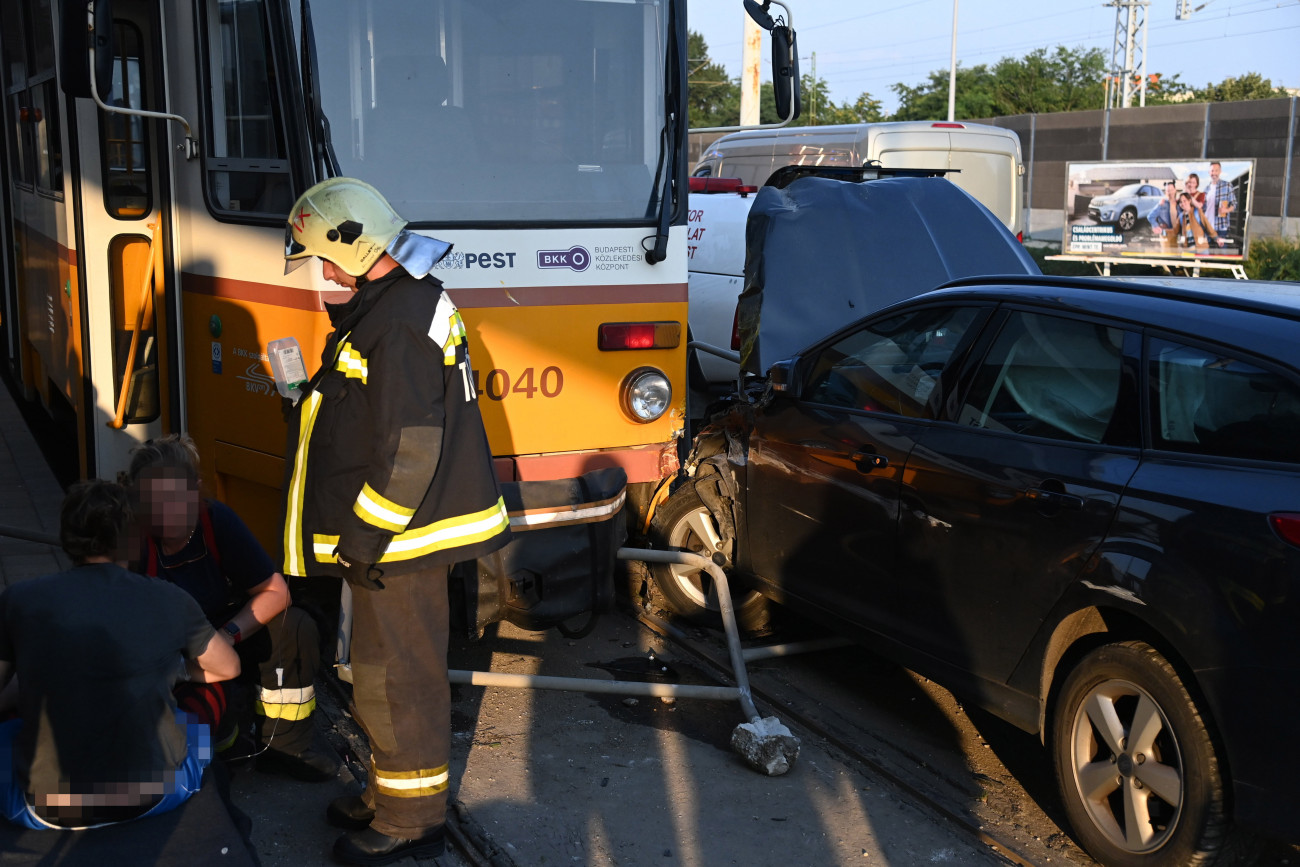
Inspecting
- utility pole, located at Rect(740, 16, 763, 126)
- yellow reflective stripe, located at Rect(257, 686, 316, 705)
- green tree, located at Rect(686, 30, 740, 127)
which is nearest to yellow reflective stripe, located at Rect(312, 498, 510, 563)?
yellow reflective stripe, located at Rect(257, 686, 316, 705)

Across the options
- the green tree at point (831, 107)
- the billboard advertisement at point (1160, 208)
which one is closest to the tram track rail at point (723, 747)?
the billboard advertisement at point (1160, 208)

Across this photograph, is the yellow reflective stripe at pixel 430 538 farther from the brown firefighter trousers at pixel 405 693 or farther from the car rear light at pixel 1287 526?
the car rear light at pixel 1287 526

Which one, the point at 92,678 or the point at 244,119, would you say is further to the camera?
the point at 244,119

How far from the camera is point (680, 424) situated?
5.46m

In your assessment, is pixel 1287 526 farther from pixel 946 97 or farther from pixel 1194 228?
pixel 946 97

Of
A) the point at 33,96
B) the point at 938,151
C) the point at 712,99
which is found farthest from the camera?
the point at 712,99

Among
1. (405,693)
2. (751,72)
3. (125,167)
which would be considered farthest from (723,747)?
(751,72)

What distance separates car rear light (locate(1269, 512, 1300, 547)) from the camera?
10.5ft

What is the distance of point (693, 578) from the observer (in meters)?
5.94

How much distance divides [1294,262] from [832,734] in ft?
58.2

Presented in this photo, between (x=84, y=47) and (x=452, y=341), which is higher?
(x=84, y=47)

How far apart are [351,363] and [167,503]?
758 millimetres

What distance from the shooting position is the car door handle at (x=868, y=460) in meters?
4.71

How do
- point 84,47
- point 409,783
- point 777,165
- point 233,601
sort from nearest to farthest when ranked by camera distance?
1. point 409,783
2. point 233,601
3. point 84,47
4. point 777,165
